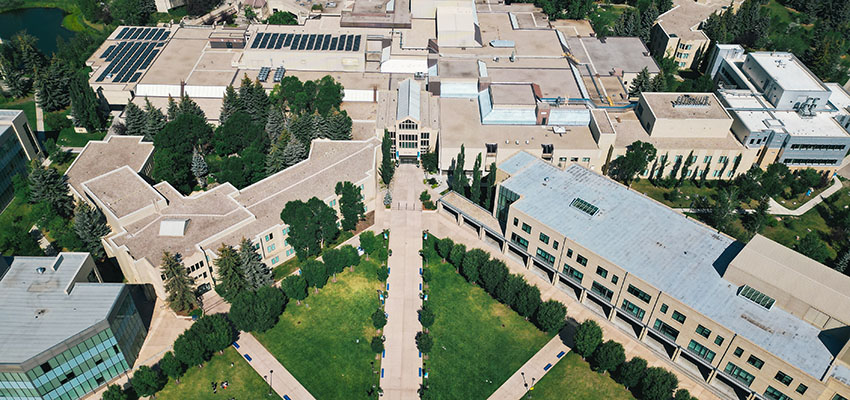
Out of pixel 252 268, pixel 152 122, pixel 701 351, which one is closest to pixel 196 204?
pixel 252 268

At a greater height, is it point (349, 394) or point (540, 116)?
point (540, 116)

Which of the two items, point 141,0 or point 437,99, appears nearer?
point 437,99

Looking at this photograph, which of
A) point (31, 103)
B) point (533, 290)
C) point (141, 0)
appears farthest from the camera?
point (141, 0)

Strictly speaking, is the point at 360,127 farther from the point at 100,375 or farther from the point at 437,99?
the point at 100,375

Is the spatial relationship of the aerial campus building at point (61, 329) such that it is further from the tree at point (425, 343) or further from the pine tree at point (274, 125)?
the pine tree at point (274, 125)

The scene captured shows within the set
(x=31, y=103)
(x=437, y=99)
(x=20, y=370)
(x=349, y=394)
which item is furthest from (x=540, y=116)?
(x=31, y=103)

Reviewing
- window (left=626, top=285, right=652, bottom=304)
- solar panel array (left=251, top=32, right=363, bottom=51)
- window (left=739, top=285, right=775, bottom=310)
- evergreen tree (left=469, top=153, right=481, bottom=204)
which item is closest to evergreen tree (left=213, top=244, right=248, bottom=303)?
evergreen tree (left=469, top=153, right=481, bottom=204)

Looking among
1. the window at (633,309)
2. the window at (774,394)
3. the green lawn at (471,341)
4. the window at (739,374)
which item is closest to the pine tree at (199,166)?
the green lawn at (471,341)
